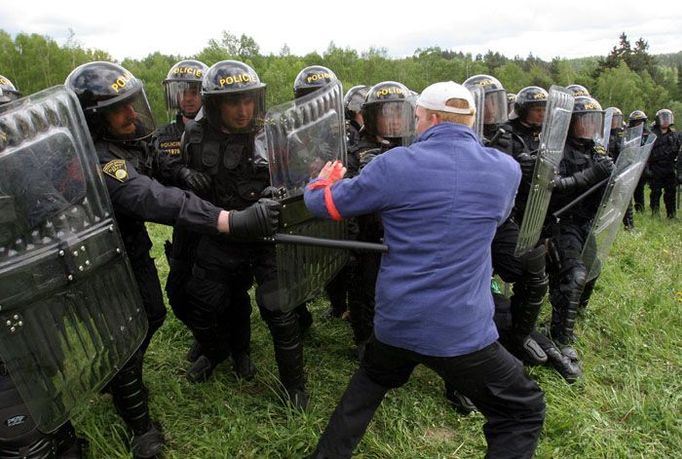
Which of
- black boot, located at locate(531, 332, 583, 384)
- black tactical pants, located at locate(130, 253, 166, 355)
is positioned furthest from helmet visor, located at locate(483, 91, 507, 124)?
black tactical pants, located at locate(130, 253, 166, 355)

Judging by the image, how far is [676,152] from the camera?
1023cm

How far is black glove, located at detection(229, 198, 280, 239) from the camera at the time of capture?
8.05 feet

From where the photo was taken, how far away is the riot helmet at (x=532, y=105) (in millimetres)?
4410

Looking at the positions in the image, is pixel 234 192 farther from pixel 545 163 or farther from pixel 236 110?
pixel 545 163

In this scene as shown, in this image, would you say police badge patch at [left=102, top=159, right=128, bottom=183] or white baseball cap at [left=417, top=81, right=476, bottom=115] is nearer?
white baseball cap at [left=417, top=81, right=476, bottom=115]

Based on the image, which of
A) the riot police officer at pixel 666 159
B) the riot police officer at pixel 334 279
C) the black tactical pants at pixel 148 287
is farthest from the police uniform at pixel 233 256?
the riot police officer at pixel 666 159

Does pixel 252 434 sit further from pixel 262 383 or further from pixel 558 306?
pixel 558 306

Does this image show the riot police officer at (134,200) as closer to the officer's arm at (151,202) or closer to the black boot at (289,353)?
the officer's arm at (151,202)

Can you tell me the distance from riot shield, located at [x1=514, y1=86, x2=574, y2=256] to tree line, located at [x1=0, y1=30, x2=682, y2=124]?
87.4 feet

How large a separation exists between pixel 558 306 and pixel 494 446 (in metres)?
2.13

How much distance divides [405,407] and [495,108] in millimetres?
2632

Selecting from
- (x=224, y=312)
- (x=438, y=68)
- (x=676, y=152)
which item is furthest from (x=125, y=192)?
(x=438, y=68)

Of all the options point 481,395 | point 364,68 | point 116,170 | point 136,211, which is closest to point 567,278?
point 481,395

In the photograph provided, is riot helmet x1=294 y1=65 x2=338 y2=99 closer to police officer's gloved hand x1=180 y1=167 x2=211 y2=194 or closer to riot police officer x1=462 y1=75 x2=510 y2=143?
riot police officer x1=462 y1=75 x2=510 y2=143
